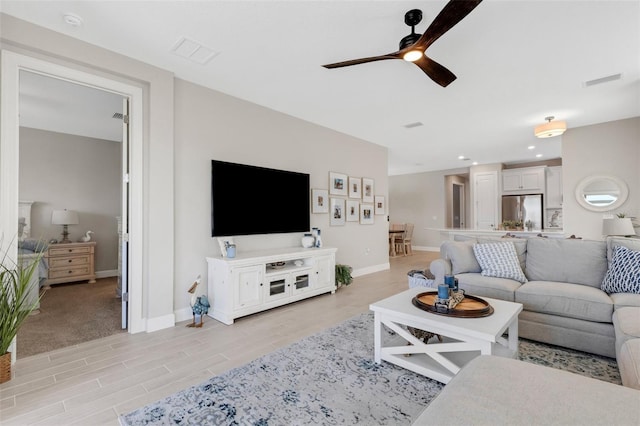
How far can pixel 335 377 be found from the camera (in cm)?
210

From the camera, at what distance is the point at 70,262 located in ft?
16.8

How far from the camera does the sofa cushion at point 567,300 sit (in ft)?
7.70

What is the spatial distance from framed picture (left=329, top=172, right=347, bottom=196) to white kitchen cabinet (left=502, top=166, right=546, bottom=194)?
559 cm

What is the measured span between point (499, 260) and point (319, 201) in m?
2.75

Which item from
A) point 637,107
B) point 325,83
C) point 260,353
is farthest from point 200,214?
point 637,107

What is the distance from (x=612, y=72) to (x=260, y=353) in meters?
4.64

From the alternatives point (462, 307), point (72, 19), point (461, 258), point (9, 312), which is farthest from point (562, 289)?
point (72, 19)

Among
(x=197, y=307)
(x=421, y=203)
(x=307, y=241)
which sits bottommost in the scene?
(x=197, y=307)

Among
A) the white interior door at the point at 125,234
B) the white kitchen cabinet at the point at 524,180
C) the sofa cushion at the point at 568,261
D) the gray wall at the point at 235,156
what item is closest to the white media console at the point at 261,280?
the gray wall at the point at 235,156

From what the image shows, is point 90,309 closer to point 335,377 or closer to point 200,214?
point 200,214

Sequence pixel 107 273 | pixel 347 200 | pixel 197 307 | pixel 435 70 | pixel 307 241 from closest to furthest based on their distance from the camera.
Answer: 1. pixel 435 70
2. pixel 197 307
3. pixel 307 241
4. pixel 347 200
5. pixel 107 273

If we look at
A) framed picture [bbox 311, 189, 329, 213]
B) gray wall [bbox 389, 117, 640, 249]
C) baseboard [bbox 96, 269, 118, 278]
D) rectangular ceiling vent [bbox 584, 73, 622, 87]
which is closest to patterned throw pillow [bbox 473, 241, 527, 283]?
rectangular ceiling vent [bbox 584, 73, 622, 87]

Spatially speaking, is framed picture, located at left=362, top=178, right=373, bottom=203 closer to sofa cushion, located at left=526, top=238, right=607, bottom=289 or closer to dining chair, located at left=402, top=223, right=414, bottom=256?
sofa cushion, located at left=526, top=238, right=607, bottom=289

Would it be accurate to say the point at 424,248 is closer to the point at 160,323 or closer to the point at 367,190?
the point at 367,190
